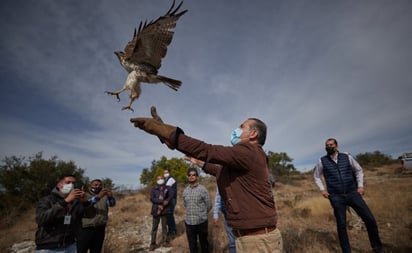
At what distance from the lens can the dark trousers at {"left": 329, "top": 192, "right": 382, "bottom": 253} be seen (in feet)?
12.3

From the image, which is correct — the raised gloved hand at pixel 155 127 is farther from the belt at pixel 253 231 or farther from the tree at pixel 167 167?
the tree at pixel 167 167

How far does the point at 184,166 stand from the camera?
31.0m

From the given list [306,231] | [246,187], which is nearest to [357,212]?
[306,231]

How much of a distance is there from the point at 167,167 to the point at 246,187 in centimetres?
2999

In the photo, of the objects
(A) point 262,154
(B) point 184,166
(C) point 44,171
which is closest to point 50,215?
(A) point 262,154

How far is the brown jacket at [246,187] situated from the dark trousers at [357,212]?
2979 millimetres

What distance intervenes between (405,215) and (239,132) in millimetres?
8104

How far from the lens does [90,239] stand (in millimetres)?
4258

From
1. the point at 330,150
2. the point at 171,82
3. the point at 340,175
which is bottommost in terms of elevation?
the point at 340,175

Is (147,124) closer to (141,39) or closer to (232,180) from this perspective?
(232,180)

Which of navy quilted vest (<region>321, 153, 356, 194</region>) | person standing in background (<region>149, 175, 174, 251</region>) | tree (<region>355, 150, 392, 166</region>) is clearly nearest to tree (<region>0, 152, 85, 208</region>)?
person standing in background (<region>149, 175, 174, 251</region>)

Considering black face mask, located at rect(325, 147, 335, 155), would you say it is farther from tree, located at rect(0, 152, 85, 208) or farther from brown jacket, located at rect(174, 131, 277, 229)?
tree, located at rect(0, 152, 85, 208)

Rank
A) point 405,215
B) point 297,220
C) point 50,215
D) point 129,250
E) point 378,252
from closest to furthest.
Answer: point 50,215 → point 378,252 → point 129,250 → point 405,215 → point 297,220

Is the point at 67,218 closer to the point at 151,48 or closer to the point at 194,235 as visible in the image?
the point at 194,235
